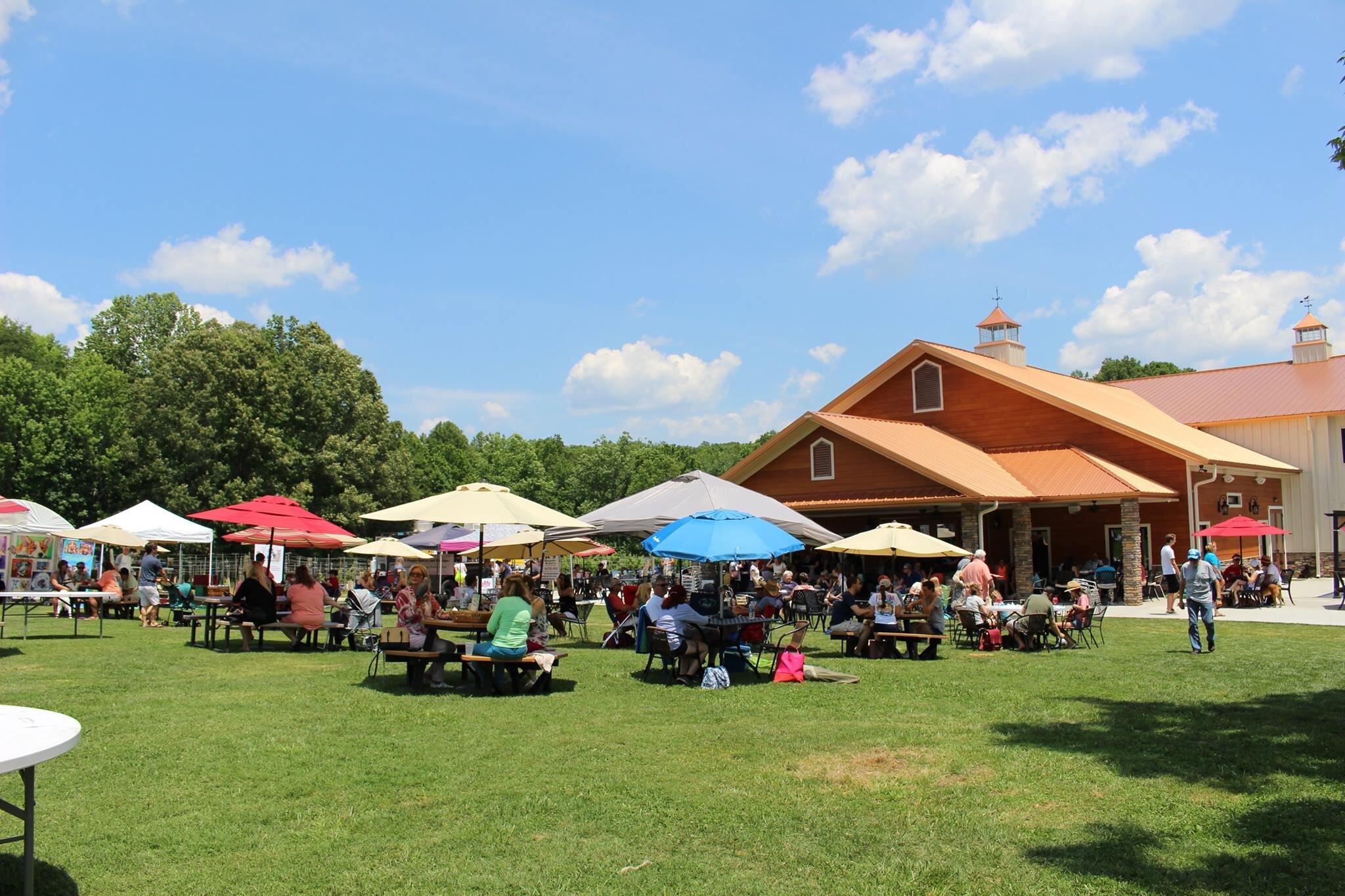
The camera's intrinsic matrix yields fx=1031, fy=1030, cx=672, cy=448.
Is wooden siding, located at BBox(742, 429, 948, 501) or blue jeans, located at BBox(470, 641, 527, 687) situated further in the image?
wooden siding, located at BBox(742, 429, 948, 501)

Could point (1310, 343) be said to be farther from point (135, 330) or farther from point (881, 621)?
point (135, 330)

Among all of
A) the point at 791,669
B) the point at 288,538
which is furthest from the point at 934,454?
the point at 791,669

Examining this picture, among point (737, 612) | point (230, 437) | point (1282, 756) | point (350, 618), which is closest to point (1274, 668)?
point (1282, 756)

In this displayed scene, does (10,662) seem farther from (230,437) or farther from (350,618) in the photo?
(230,437)

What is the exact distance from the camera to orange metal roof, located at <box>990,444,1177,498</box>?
26.5 metres

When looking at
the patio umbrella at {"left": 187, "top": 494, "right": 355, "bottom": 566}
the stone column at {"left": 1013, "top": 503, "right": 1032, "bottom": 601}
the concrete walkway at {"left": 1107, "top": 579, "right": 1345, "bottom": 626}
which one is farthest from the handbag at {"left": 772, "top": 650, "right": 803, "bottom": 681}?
the stone column at {"left": 1013, "top": 503, "right": 1032, "bottom": 601}

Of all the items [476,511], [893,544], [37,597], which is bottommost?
[37,597]

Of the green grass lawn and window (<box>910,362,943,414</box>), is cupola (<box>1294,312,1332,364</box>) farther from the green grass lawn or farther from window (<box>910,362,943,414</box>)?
the green grass lawn

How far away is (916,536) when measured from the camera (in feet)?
60.1

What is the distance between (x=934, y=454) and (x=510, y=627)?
1970 cm

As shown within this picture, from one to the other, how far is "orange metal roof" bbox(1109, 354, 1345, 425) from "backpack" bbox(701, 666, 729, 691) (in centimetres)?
3067

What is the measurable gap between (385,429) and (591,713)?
4175 centimetres

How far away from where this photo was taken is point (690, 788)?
7043 millimetres

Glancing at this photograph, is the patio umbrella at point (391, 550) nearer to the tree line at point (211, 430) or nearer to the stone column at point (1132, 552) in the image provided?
the tree line at point (211, 430)
